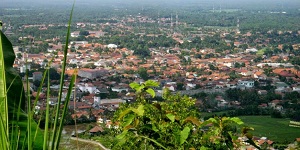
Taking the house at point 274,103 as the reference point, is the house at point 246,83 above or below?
below

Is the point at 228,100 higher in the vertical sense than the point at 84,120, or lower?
lower

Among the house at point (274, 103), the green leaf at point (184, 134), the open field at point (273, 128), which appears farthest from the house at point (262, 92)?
the green leaf at point (184, 134)

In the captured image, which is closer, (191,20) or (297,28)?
(297,28)

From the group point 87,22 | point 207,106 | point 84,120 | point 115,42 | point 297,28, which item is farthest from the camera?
point 87,22

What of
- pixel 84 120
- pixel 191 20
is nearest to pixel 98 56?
pixel 84 120

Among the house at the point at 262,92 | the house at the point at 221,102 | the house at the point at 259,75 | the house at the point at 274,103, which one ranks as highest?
the house at the point at 221,102

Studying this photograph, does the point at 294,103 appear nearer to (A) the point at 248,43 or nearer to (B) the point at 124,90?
(B) the point at 124,90

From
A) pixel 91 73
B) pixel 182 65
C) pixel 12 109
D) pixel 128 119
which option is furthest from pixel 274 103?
pixel 12 109

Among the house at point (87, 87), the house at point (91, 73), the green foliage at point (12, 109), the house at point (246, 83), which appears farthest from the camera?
the house at point (91, 73)

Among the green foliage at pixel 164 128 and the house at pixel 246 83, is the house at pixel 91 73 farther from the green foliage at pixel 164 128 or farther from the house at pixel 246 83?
the green foliage at pixel 164 128
